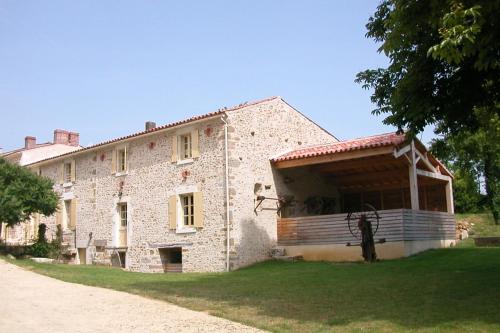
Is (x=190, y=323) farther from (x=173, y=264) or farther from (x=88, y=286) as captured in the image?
(x=173, y=264)

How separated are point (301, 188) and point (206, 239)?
13.4 ft

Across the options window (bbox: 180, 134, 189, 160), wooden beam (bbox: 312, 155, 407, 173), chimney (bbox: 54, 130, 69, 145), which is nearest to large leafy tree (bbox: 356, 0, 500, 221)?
wooden beam (bbox: 312, 155, 407, 173)

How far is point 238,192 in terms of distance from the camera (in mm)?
15852

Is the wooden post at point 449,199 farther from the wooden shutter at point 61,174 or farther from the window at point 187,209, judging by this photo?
the wooden shutter at point 61,174

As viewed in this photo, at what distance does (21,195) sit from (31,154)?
9812 mm

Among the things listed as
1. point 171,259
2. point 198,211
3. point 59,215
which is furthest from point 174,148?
point 59,215

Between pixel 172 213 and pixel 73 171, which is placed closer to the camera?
pixel 172 213

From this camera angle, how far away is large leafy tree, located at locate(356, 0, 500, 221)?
6.41 m

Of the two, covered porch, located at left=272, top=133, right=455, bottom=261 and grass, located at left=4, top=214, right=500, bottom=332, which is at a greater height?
covered porch, located at left=272, top=133, right=455, bottom=261

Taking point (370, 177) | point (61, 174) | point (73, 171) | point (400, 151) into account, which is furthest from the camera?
point (61, 174)

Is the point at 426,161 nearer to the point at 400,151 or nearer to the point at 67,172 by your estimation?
the point at 400,151

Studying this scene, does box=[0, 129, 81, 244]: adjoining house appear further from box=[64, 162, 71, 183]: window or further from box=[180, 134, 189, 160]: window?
box=[180, 134, 189, 160]: window

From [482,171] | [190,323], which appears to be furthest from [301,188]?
[482,171]

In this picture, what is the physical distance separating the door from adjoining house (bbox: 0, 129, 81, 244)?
18.5 feet
